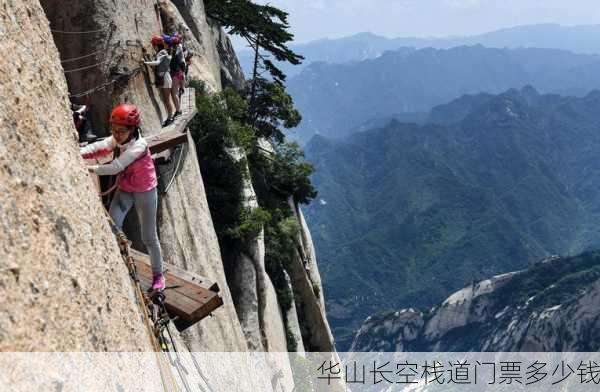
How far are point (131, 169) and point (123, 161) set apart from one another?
0.53m

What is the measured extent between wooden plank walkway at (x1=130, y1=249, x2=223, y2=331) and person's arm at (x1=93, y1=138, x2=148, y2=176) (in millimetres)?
3031

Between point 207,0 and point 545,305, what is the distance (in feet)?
602

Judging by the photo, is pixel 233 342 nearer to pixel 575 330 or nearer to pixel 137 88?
pixel 137 88

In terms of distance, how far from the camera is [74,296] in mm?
5855

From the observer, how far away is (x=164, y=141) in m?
15.2

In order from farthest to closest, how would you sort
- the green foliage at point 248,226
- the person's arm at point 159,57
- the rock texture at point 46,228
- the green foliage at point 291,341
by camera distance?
the green foliage at point 291,341 < the green foliage at point 248,226 < the person's arm at point 159,57 < the rock texture at point 46,228

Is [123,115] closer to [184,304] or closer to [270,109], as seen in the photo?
[184,304]

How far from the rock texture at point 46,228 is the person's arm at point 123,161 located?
103 centimetres

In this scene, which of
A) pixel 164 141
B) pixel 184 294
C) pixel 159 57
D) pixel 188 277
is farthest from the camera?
pixel 159 57

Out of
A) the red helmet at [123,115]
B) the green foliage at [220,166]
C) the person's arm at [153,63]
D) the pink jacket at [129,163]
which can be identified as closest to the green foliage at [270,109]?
the green foliage at [220,166]

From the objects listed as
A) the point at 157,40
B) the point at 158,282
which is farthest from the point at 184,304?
the point at 157,40

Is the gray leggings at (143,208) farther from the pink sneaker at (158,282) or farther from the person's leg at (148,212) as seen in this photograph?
the pink sneaker at (158,282)

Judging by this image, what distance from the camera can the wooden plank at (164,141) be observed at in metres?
15.0

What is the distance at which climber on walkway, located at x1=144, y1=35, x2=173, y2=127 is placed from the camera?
19000 mm
